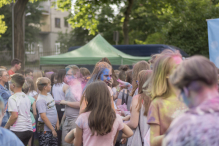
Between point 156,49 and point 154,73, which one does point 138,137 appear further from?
point 156,49

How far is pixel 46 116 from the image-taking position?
15.3 feet

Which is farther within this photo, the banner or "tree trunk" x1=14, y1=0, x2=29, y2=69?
"tree trunk" x1=14, y1=0, x2=29, y2=69

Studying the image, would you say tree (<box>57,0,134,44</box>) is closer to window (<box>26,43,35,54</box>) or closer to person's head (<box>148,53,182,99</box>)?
window (<box>26,43,35,54</box>)

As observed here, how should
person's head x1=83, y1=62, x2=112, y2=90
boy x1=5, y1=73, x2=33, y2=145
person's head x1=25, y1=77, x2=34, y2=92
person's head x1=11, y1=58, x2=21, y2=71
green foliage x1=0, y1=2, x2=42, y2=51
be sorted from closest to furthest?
person's head x1=83, y1=62, x2=112, y2=90, boy x1=5, y1=73, x2=33, y2=145, person's head x1=25, y1=77, x2=34, y2=92, person's head x1=11, y1=58, x2=21, y2=71, green foliage x1=0, y1=2, x2=42, y2=51

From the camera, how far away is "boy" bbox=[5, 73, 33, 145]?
4047 mm

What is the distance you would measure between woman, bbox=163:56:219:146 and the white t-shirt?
332 centimetres

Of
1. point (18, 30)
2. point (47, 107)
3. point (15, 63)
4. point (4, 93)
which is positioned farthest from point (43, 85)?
point (18, 30)

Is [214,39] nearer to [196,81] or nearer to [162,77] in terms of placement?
[162,77]

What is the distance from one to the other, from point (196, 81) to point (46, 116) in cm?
385

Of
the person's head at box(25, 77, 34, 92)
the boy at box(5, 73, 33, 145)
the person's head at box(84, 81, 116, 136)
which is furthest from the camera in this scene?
the person's head at box(25, 77, 34, 92)

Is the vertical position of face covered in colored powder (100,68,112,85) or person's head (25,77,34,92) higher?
face covered in colored powder (100,68,112,85)

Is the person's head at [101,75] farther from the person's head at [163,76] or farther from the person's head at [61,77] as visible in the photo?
the person's head at [61,77]

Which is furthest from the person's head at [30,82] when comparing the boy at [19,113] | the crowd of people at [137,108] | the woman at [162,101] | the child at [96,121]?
the woman at [162,101]

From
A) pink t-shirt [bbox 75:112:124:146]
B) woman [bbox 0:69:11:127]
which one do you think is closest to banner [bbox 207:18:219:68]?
pink t-shirt [bbox 75:112:124:146]
